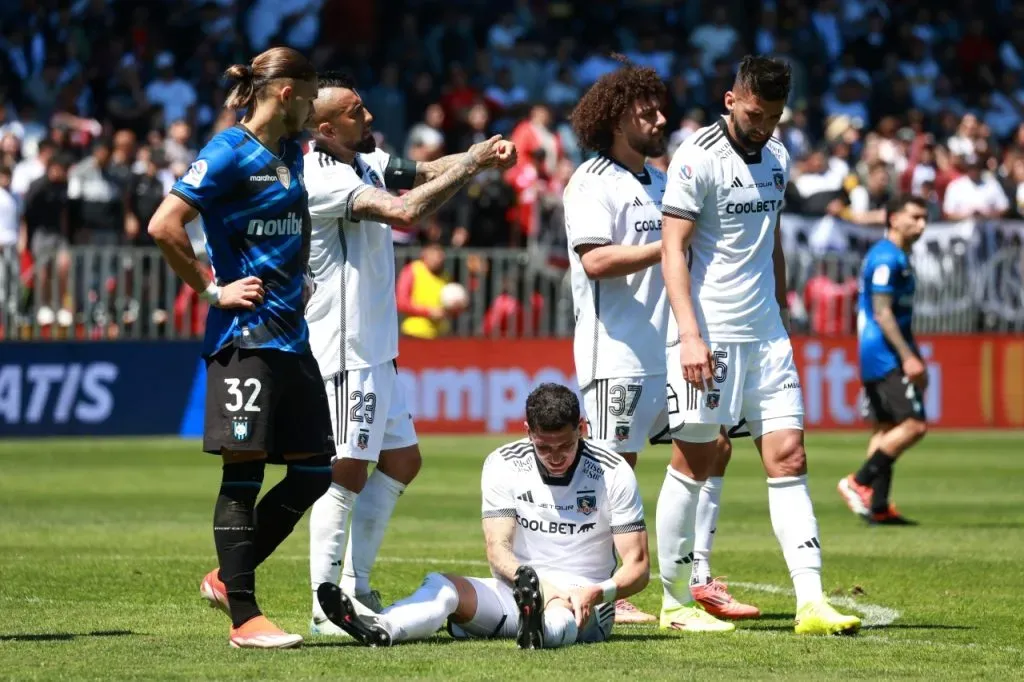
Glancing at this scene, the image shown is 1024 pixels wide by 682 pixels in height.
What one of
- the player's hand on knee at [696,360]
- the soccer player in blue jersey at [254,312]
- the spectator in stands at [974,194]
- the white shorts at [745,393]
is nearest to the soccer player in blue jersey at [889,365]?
the white shorts at [745,393]

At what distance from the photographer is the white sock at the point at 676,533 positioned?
8375mm

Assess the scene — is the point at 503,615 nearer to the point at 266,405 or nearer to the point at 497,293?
the point at 266,405

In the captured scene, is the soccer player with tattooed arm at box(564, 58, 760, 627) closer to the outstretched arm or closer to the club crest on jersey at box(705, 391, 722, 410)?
the club crest on jersey at box(705, 391, 722, 410)

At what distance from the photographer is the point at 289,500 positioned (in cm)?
753

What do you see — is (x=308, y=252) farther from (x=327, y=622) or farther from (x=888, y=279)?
(x=888, y=279)

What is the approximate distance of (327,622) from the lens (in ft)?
26.2

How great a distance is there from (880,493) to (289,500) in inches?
278

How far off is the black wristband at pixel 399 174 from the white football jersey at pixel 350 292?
17 centimetres

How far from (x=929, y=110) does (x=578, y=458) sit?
76.9 feet

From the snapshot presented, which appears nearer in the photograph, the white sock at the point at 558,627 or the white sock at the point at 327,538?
the white sock at the point at 558,627

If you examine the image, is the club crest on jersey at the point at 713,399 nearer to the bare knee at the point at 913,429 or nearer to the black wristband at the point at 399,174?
the black wristband at the point at 399,174

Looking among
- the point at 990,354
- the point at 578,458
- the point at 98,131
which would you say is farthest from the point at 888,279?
the point at 98,131

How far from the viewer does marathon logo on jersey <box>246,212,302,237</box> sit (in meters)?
7.33

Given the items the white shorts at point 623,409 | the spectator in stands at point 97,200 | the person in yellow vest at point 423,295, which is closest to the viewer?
the white shorts at point 623,409
